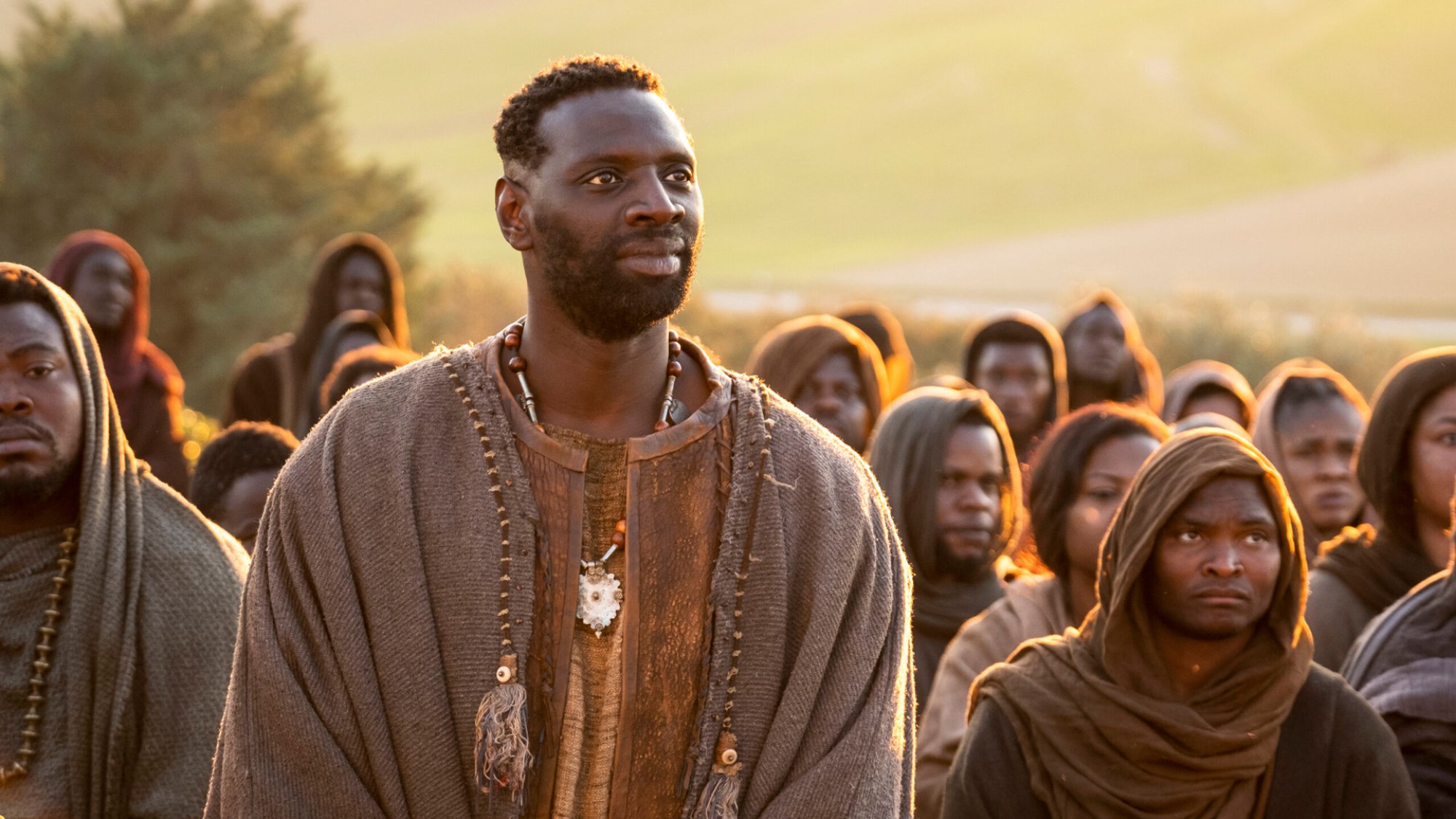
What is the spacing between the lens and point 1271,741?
476 centimetres

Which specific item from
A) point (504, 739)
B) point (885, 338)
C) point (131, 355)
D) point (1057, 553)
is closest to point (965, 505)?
point (1057, 553)

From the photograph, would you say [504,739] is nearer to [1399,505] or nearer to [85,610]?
[85,610]

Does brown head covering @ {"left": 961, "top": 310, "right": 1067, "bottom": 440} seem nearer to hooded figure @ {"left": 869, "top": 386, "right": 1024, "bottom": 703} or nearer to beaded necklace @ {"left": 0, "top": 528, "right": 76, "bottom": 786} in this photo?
hooded figure @ {"left": 869, "top": 386, "right": 1024, "bottom": 703}

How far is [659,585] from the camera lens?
12.1 feet

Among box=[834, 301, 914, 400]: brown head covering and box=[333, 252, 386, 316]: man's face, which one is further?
box=[834, 301, 914, 400]: brown head covering

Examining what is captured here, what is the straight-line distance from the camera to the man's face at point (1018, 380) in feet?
29.8

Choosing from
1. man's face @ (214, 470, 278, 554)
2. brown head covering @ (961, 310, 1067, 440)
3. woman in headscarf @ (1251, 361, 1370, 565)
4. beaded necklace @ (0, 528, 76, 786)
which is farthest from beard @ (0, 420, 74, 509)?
brown head covering @ (961, 310, 1067, 440)

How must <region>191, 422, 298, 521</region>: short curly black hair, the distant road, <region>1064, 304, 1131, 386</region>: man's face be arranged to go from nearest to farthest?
1. <region>191, 422, 298, 521</region>: short curly black hair
2. <region>1064, 304, 1131, 386</region>: man's face
3. the distant road

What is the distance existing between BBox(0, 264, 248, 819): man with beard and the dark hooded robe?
3172 mm

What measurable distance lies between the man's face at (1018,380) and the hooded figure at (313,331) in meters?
3.24

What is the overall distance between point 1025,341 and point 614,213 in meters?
5.97

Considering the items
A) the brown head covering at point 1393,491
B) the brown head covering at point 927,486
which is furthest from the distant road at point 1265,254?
the brown head covering at point 1393,491

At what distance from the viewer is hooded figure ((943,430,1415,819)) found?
475 centimetres

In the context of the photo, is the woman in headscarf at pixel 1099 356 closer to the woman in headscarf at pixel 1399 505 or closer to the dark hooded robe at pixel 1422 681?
the woman in headscarf at pixel 1399 505
